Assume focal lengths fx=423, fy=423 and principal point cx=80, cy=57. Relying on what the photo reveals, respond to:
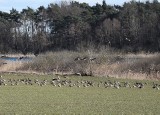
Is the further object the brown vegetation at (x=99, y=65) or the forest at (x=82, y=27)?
the forest at (x=82, y=27)

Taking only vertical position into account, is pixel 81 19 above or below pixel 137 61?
above

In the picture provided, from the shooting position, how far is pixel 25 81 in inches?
1095

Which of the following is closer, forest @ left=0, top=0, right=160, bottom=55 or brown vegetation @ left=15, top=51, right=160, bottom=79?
brown vegetation @ left=15, top=51, right=160, bottom=79

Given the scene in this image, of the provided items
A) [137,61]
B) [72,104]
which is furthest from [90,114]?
[137,61]

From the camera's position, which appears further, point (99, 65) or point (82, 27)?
point (82, 27)

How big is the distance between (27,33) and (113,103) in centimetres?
7565

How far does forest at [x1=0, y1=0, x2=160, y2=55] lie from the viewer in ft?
260

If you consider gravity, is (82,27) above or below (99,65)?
above

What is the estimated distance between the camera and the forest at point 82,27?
79.2 m

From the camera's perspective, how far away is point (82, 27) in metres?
82.8

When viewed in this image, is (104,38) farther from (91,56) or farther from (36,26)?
(91,56)

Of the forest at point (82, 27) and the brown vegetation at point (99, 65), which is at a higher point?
the forest at point (82, 27)

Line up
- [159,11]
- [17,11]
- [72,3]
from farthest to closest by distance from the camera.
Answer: [72,3] → [17,11] → [159,11]

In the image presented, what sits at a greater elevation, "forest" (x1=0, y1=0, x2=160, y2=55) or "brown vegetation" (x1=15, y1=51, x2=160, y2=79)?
"forest" (x1=0, y1=0, x2=160, y2=55)
